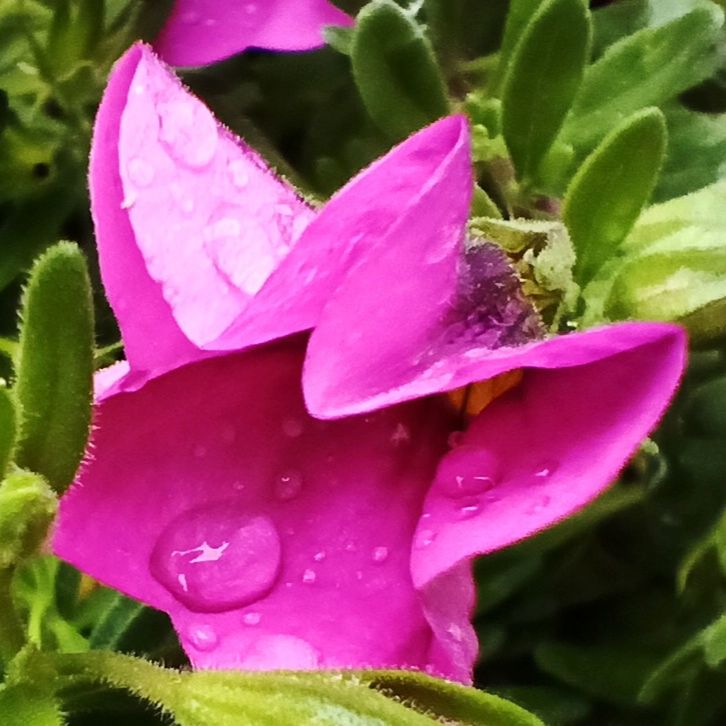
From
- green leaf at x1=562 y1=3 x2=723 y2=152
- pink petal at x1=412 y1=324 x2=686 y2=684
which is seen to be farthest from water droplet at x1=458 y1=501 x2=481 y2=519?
green leaf at x1=562 y1=3 x2=723 y2=152

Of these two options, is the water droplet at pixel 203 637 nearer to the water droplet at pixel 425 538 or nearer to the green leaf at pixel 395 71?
the water droplet at pixel 425 538

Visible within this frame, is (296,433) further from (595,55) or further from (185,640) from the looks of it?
(595,55)

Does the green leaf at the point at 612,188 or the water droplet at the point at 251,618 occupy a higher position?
the green leaf at the point at 612,188

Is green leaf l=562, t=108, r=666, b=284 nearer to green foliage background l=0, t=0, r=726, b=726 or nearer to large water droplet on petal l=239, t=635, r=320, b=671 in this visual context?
green foliage background l=0, t=0, r=726, b=726

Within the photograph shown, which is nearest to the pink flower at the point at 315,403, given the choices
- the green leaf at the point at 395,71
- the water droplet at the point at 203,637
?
the water droplet at the point at 203,637

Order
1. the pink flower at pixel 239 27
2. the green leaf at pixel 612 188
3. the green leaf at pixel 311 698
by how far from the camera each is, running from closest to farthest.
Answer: the green leaf at pixel 311 698 → the green leaf at pixel 612 188 → the pink flower at pixel 239 27

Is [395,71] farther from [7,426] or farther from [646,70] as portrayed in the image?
[7,426]

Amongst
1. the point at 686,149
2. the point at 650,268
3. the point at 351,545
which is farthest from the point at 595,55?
the point at 351,545
